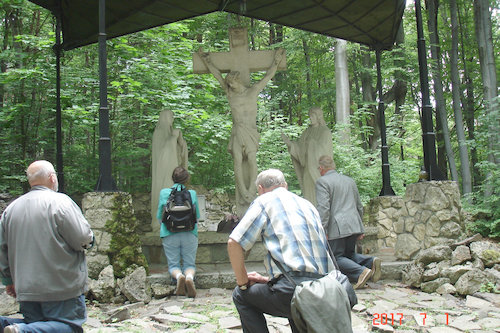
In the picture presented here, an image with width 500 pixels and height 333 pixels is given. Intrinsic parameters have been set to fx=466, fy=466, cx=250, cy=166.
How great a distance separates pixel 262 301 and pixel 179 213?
3026 millimetres

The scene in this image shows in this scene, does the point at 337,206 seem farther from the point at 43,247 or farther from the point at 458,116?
the point at 458,116

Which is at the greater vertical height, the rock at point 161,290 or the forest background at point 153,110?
the forest background at point 153,110

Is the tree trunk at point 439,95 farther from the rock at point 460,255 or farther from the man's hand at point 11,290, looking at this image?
the man's hand at point 11,290

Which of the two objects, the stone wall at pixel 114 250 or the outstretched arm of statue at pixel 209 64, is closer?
the stone wall at pixel 114 250

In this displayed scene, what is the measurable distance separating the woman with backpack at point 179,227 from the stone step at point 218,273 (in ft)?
0.87

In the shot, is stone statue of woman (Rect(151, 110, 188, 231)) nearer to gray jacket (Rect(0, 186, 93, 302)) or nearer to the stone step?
the stone step

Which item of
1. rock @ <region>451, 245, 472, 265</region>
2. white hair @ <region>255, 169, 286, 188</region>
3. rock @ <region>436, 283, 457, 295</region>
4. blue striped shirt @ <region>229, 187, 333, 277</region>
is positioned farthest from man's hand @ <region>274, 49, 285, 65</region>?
blue striped shirt @ <region>229, 187, 333, 277</region>

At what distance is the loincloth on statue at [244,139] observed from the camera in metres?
7.60

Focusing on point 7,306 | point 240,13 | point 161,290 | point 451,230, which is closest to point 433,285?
point 451,230

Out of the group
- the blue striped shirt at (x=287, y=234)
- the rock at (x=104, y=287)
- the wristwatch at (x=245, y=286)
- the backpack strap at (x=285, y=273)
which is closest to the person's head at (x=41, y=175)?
the blue striped shirt at (x=287, y=234)

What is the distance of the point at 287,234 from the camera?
2695mm

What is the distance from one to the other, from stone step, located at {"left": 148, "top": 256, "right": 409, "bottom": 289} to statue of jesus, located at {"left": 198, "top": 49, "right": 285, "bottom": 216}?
118 cm
